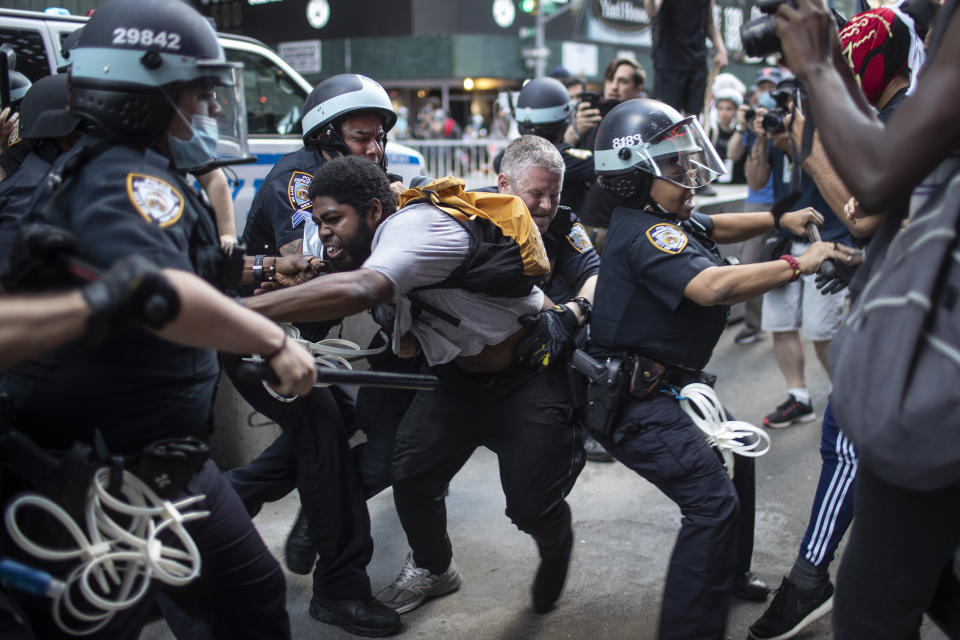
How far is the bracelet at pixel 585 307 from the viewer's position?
344cm

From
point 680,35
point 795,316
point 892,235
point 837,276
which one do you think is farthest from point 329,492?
point 680,35

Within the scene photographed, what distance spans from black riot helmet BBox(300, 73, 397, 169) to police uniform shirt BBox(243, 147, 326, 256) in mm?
81

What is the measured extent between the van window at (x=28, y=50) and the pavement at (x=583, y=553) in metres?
2.98

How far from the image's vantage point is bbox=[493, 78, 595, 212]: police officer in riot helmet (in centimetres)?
519

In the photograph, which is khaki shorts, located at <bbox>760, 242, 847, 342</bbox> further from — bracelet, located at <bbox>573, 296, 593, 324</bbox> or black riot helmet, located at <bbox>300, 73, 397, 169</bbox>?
black riot helmet, located at <bbox>300, 73, 397, 169</bbox>

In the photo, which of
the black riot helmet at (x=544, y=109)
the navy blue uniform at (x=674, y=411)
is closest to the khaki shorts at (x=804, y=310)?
the black riot helmet at (x=544, y=109)

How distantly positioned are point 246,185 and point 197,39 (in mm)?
4397

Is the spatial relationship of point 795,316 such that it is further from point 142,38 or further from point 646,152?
point 142,38

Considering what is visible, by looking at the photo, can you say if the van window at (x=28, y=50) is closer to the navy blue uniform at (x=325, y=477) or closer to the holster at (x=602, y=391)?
the navy blue uniform at (x=325, y=477)

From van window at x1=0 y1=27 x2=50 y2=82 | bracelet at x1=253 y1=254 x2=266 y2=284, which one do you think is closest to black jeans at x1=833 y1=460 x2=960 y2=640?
bracelet at x1=253 y1=254 x2=266 y2=284

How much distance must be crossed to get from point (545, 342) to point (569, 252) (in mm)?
779

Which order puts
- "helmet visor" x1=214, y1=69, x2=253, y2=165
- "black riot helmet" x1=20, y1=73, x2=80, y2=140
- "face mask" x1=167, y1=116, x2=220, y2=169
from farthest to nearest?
"black riot helmet" x1=20, y1=73, x2=80, y2=140
"helmet visor" x1=214, y1=69, x2=253, y2=165
"face mask" x1=167, y1=116, x2=220, y2=169

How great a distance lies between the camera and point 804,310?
5348mm

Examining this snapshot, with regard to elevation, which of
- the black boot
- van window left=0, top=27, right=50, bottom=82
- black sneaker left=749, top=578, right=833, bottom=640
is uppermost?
van window left=0, top=27, right=50, bottom=82
